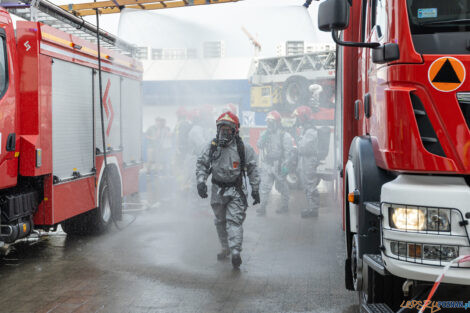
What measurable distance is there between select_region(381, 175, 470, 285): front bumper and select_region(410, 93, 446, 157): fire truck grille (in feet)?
0.51

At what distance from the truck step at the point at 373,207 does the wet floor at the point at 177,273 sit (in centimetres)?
173

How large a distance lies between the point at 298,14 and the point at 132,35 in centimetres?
344

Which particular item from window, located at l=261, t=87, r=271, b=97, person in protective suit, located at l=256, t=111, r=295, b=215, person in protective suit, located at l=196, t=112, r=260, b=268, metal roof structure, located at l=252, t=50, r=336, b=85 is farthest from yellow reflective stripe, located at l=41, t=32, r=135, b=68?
window, located at l=261, t=87, r=271, b=97

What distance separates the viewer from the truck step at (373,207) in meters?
3.14

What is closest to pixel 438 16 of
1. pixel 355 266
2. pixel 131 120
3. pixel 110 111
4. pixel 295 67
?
pixel 355 266

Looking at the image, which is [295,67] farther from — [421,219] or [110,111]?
[421,219]

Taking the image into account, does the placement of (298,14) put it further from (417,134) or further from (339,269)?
(417,134)

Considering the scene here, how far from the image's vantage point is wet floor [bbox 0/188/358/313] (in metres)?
4.98

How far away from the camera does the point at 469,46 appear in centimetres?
289

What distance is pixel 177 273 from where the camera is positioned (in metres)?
6.01

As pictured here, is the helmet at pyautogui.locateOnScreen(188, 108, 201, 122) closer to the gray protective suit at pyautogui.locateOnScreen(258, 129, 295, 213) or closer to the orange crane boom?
the gray protective suit at pyautogui.locateOnScreen(258, 129, 295, 213)

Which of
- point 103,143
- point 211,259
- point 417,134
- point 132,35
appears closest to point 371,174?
point 417,134

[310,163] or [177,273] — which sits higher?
[310,163]

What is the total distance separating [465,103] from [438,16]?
1.73 feet
